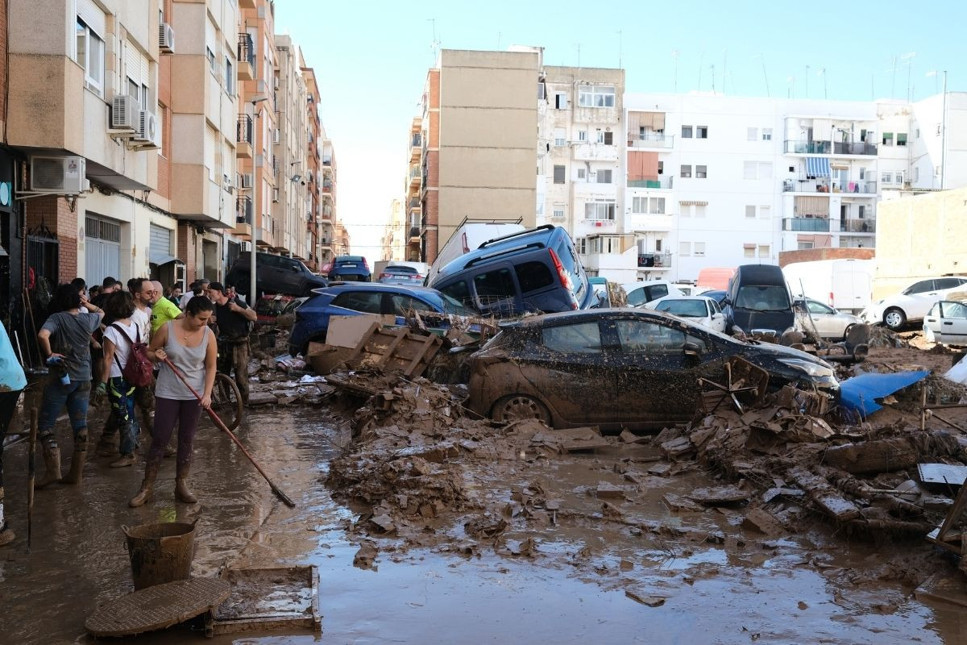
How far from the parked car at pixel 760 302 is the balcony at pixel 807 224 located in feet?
137

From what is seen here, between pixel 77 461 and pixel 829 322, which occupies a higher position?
pixel 829 322

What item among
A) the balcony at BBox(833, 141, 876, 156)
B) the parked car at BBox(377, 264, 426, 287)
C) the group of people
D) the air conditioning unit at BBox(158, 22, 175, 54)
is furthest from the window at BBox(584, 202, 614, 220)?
the group of people

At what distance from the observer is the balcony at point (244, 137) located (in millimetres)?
34562

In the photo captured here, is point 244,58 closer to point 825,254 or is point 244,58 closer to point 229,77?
point 229,77

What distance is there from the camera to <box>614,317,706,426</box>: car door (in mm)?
9617

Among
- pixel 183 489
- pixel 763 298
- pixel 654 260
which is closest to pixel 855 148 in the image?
pixel 654 260

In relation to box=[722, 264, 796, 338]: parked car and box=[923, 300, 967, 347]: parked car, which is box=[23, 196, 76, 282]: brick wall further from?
box=[923, 300, 967, 347]: parked car

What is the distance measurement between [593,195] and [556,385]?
2174 inches

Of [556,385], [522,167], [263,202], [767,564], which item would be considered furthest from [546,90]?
[767,564]

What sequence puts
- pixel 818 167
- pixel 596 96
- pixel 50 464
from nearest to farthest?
1. pixel 50 464
2. pixel 596 96
3. pixel 818 167

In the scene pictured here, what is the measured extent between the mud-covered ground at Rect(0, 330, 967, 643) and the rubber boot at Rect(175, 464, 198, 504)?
0.31 feet

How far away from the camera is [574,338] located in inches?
394

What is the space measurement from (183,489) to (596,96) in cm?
6041

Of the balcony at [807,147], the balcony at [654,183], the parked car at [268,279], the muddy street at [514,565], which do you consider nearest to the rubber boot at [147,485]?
the muddy street at [514,565]
